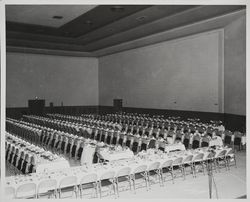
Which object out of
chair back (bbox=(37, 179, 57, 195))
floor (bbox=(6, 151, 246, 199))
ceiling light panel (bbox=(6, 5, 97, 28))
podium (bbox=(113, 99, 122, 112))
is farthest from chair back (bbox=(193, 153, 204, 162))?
podium (bbox=(113, 99, 122, 112))

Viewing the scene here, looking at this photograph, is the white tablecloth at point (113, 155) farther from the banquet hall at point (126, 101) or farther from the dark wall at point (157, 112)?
the dark wall at point (157, 112)

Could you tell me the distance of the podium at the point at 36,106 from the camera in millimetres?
26531

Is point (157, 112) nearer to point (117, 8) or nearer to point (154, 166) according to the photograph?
point (117, 8)

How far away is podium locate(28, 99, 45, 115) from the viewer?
87.0ft

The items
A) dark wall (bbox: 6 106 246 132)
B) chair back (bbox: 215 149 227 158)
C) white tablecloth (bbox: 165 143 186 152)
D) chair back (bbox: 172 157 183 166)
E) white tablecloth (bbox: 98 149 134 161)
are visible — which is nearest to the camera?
chair back (bbox: 172 157 183 166)

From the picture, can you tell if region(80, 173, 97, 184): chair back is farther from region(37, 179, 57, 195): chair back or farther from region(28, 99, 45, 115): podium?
region(28, 99, 45, 115): podium

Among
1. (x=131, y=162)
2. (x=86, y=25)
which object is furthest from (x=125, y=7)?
(x=131, y=162)

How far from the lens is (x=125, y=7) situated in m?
14.9

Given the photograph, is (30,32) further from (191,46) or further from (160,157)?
(160,157)

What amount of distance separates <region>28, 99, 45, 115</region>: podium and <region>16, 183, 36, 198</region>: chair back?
20.7 m

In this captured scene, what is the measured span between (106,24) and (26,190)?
14.2 meters

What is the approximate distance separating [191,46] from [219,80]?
11.0 feet

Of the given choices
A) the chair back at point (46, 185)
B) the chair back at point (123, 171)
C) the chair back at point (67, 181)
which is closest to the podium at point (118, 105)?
the chair back at point (123, 171)

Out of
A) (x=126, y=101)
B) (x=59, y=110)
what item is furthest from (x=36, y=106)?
(x=126, y=101)
